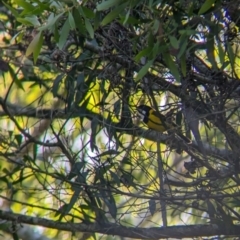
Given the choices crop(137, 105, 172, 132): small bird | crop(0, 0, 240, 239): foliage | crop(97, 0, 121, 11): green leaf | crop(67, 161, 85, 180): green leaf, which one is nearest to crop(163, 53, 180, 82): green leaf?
crop(0, 0, 240, 239): foliage

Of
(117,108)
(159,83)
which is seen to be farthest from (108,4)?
(117,108)

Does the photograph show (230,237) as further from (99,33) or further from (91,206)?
(99,33)

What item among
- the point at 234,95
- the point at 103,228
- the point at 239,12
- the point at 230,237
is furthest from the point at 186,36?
the point at 103,228

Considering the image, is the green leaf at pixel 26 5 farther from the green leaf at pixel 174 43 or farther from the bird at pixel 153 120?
the bird at pixel 153 120

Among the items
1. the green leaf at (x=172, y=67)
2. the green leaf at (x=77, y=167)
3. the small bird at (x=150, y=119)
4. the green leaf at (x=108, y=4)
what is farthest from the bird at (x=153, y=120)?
the green leaf at (x=108, y=4)

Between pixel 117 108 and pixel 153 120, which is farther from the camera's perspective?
pixel 117 108

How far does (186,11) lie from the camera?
2441 millimetres

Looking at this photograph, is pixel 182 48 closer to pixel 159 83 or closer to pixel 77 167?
pixel 159 83

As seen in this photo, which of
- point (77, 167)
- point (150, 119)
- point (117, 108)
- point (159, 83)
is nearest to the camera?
point (159, 83)

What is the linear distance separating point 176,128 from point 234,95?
0.22 metres

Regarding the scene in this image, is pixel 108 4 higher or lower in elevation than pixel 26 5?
lower

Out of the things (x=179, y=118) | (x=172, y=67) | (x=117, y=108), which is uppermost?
(x=117, y=108)

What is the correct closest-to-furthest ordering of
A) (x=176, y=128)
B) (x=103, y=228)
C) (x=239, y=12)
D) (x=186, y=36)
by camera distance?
(x=186, y=36)
(x=239, y=12)
(x=176, y=128)
(x=103, y=228)

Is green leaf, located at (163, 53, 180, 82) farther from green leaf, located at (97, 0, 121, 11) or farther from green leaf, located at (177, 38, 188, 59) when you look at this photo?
green leaf, located at (97, 0, 121, 11)
